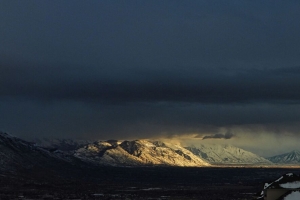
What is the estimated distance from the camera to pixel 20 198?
175375 mm

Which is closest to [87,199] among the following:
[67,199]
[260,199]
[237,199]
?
[67,199]

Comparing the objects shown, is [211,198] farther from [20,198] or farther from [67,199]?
[20,198]

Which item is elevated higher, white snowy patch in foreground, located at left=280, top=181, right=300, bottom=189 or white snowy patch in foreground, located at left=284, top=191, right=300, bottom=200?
white snowy patch in foreground, located at left=280, top=181, right=300, bottom=189

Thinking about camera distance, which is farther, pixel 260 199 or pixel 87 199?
pixel 87 199

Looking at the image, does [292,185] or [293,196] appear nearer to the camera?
[293,196]

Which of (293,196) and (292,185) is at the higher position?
(292,185)

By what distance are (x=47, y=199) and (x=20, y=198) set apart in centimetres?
847

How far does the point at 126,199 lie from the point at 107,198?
27.1 feet

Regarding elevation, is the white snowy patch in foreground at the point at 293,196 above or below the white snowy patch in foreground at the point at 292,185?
below

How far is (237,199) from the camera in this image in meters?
176

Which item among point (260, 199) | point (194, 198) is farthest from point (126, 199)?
point (260, 199)

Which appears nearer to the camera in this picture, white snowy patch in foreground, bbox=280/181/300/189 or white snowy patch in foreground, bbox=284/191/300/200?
white snowy patch in foreground, bbox=284/191/300/200

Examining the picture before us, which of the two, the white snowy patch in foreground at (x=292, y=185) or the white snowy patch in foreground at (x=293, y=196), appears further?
the white snowy patch in foreground at (x=292, y=185)

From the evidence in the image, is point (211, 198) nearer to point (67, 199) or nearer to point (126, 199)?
point (126, 199)
